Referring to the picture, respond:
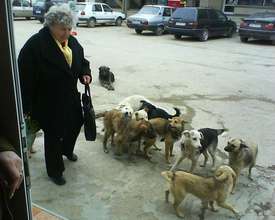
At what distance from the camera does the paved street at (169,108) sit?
4.56m

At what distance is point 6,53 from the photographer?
1.81 metres

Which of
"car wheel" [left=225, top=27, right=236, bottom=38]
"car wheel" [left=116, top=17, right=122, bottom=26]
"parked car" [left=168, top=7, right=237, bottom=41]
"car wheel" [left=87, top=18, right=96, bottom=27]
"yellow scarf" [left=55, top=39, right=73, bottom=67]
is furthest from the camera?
"car wheel" [left=116, top=17, right=122, bottom=26]

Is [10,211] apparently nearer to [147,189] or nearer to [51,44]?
[51,44]

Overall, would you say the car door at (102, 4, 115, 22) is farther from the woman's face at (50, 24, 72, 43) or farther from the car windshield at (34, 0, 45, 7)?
the woman's face at (50, 24, 72, 43)

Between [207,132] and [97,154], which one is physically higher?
[207,132]

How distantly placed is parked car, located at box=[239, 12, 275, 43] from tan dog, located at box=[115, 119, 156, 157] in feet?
51.4

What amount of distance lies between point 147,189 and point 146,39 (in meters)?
15.8

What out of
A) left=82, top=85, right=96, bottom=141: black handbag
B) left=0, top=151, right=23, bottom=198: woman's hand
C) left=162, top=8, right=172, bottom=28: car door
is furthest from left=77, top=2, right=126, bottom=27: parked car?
left=0, top=151, right=23, bottom=198: woman's hand

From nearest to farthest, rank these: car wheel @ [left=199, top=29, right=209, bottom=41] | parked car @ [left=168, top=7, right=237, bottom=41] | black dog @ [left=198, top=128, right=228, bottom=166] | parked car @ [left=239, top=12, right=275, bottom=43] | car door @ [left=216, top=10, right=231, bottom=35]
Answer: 1. black dog @ [left=198, top=128, right=228, bottom=166]
2. parked car @ [left=239, top=12, right=275, bottom=43]
3. parked car @ [left=168, top=7, right=237, bottom=41]
4. car wheel @ [left=199, top=29, right=209, bottom=41]
5. car door @ [left=216, top=10, right=231, bottom=35]

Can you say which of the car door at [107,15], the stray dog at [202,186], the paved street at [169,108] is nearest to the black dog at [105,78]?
the paved street at [169,108]

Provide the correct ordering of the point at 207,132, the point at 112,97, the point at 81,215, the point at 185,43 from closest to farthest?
the point at 81,215, the point at 207,132, the point at 112,97, the point at 185,43

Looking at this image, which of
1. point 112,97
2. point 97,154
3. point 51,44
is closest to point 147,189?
point 97,154

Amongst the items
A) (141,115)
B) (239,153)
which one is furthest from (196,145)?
(141,115)

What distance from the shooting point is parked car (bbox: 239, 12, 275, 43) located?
763 inches
